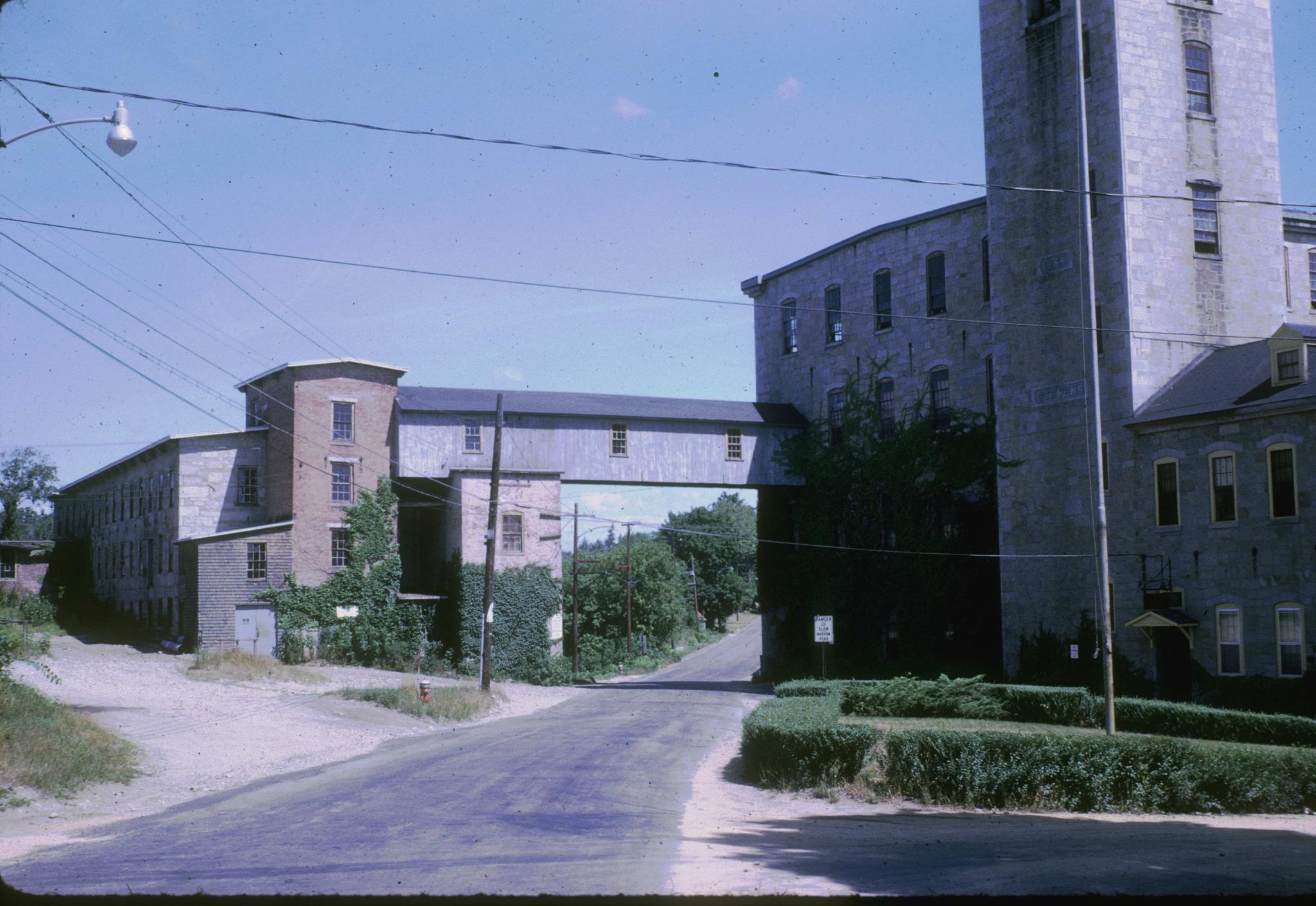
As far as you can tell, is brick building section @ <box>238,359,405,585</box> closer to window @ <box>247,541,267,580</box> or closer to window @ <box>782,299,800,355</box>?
window @ <box>247,541,267,580</box>

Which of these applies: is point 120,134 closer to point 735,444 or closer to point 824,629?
point 824,629

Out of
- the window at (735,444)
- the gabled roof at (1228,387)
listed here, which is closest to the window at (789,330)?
the window at (735,444)

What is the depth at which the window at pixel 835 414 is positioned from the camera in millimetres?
53688

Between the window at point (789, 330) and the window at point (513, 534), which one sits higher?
the window at point (789, 330)

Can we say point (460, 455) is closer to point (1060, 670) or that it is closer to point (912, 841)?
point (1060, 670)

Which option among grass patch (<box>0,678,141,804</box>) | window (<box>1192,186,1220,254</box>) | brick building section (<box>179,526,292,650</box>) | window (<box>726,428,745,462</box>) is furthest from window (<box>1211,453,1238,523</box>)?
brick building section (<box>179,526,292,650</box>)

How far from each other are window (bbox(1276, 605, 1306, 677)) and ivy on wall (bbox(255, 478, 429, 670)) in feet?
103

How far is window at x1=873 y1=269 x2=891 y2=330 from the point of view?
52.0 meters

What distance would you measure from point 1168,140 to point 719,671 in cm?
4299

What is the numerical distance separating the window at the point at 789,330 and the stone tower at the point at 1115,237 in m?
15.7

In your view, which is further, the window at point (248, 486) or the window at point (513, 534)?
the window at point (248, 486)

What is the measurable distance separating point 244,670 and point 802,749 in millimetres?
23815

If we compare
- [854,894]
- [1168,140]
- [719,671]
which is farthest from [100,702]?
[719,671]

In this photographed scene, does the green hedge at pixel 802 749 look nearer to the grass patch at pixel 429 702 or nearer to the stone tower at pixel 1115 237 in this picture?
the grass patch at pixel 429 702
